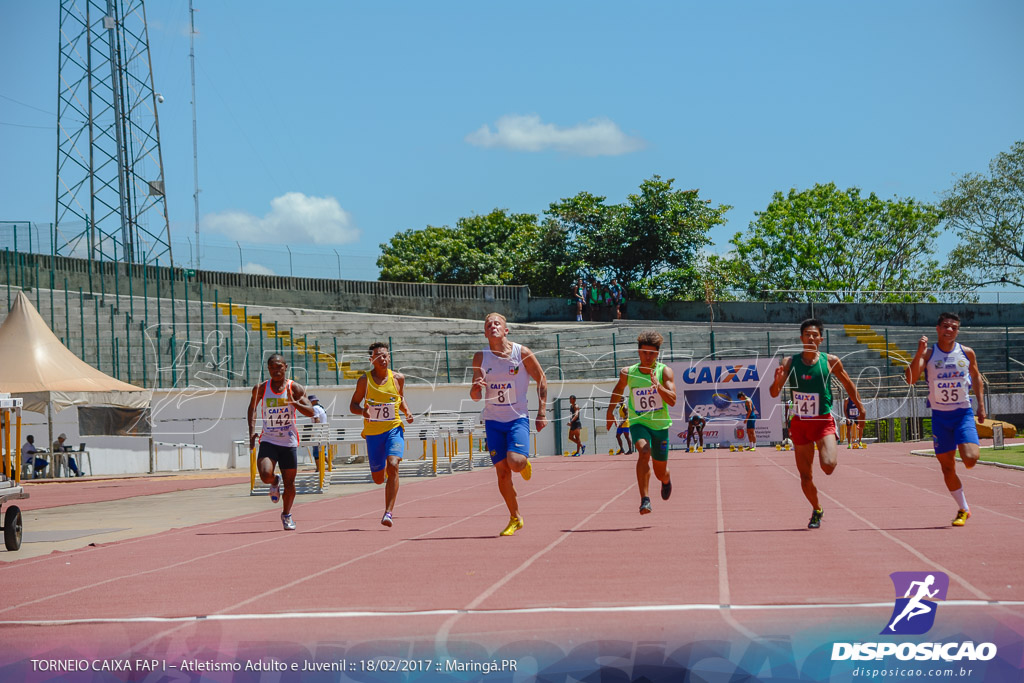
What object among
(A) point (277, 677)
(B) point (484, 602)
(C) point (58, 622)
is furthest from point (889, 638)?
(C) point (58, 622)

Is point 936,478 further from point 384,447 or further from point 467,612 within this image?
point 467,612

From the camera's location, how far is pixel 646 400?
36.0 feet

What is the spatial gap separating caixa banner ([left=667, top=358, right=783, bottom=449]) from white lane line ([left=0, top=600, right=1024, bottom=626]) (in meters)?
27.6

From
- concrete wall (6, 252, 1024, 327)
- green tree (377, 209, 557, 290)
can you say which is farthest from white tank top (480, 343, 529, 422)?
green tree (377, 209, 557, 290)

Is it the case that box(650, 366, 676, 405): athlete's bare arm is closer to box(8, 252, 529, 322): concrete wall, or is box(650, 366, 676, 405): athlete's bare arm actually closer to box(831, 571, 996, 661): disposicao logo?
box(831, 571, 996, 661): disposicao logo

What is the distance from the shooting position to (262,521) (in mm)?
13766

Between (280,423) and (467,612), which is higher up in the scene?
(280,423)

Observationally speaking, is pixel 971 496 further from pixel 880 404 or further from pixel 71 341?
pixel 71 341

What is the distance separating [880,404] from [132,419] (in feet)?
80.6

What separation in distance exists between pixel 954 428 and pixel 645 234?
158 ft

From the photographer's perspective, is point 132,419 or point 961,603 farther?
point 132,419

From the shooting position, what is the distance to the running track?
5.63m

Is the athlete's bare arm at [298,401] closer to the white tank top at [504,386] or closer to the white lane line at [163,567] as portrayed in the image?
the white lane line at [163,567]

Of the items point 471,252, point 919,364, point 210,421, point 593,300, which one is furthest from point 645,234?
point 919,364
